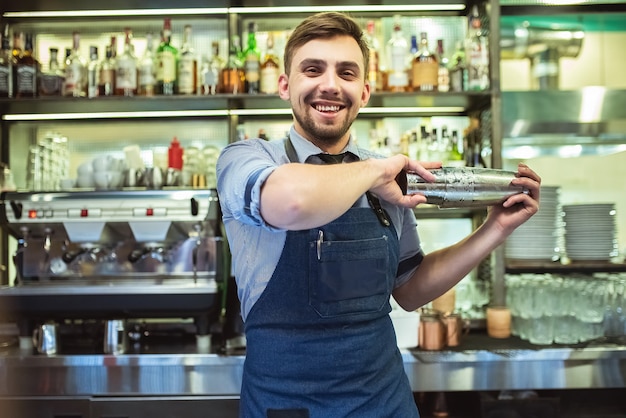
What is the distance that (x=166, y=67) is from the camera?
2684mm

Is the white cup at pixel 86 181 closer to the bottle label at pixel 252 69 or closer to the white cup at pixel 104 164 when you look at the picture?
the white cup at pixel 104 164

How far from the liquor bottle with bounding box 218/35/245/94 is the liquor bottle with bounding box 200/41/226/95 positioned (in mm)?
32

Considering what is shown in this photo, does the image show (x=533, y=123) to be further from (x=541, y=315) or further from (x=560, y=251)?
(x=541, y=315)

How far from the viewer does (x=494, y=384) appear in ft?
Result: 7.34

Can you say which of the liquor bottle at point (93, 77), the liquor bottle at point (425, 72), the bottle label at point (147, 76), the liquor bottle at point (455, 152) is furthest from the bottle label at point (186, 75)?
the liquor bottle at point (455, 152)

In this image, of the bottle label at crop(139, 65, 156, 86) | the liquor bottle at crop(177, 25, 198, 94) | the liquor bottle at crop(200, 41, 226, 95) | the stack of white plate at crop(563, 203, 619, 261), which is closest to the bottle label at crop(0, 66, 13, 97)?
the bottle label at crop(139, 65, 156, 86)

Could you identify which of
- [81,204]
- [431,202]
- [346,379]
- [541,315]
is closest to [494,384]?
[541,315]

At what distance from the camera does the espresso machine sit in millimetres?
2334

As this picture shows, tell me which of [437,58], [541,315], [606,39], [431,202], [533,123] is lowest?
[541,315]

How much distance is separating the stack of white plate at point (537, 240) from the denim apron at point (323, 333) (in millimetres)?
1442

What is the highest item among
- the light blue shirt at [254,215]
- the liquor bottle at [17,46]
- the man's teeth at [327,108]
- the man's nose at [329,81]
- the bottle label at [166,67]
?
the liquor bottle at [17,46]

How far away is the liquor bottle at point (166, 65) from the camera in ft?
8.80

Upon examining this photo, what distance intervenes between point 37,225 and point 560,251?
234 cm

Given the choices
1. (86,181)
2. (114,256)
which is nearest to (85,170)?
(86,181)
